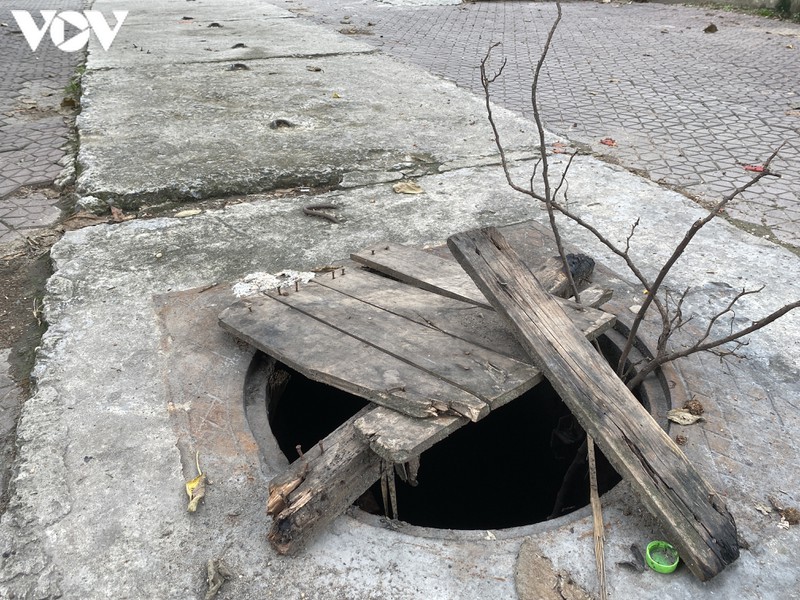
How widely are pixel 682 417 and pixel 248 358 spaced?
1.43 metres

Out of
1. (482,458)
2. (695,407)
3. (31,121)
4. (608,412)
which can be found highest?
(608,412)

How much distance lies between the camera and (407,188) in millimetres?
3596

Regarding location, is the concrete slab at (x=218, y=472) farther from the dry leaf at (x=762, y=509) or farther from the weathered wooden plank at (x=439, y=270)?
the weathered wooden plank at (x=439, y=270)

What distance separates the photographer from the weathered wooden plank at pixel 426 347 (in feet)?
5.95

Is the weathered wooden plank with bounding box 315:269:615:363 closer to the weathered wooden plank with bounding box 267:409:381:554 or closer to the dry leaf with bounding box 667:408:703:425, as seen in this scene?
the dry leaf with bounding box 667:408:703:425

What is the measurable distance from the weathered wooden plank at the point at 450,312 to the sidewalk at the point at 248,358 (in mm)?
382

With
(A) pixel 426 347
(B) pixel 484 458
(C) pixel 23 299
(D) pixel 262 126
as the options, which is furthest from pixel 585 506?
(D) pixel 262 126

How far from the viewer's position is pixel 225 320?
2.22 meters

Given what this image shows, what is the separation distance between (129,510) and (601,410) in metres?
1.28

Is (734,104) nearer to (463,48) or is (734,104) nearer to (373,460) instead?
(463,48)

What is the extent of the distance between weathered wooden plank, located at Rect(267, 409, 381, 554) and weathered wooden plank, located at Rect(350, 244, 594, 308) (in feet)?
2.53

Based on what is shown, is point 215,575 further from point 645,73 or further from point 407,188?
point 645,73

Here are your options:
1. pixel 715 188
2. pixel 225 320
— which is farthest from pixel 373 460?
pixel 715 188

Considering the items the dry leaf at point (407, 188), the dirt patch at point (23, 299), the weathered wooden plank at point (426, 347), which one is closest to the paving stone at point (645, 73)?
the dry leaf at point (407, 188)
